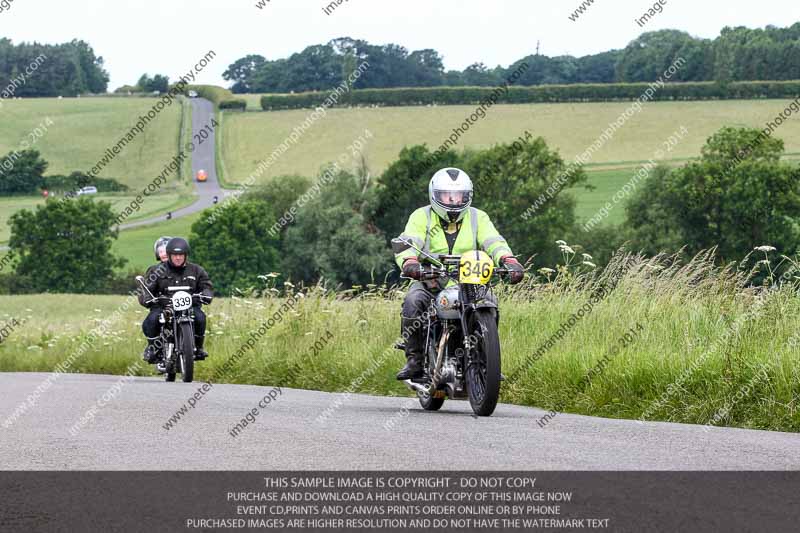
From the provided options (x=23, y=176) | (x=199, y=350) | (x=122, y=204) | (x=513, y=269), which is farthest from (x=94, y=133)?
(x=513, y=269)

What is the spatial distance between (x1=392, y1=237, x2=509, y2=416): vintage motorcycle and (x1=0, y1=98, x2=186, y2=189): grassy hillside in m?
103

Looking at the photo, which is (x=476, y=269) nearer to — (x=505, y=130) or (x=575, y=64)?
(x=505, y=130)

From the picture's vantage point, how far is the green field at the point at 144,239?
91.6 m

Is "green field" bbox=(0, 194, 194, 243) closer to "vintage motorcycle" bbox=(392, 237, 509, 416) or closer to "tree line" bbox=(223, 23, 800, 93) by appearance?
"tree line" bbox=(223, 23, 800, 93)

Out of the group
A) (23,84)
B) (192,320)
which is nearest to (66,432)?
(192,320)

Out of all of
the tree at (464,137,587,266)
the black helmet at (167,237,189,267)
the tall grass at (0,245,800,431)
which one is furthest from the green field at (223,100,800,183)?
the black helmet at (167,237,189,267)

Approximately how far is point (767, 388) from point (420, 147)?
7594 cm

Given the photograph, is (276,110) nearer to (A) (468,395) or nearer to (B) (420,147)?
(B) (420,147)

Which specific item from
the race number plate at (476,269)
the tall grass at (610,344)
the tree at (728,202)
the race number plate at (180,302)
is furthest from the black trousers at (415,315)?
the tree at (728,202)

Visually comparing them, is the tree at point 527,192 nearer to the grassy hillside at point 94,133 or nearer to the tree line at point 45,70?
the grassy hillside at point 94,133

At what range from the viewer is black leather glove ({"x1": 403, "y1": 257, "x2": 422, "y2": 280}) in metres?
9.75

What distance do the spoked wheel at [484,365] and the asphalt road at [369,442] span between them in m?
0.16

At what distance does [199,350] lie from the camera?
16.6m

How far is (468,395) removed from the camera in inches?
383
